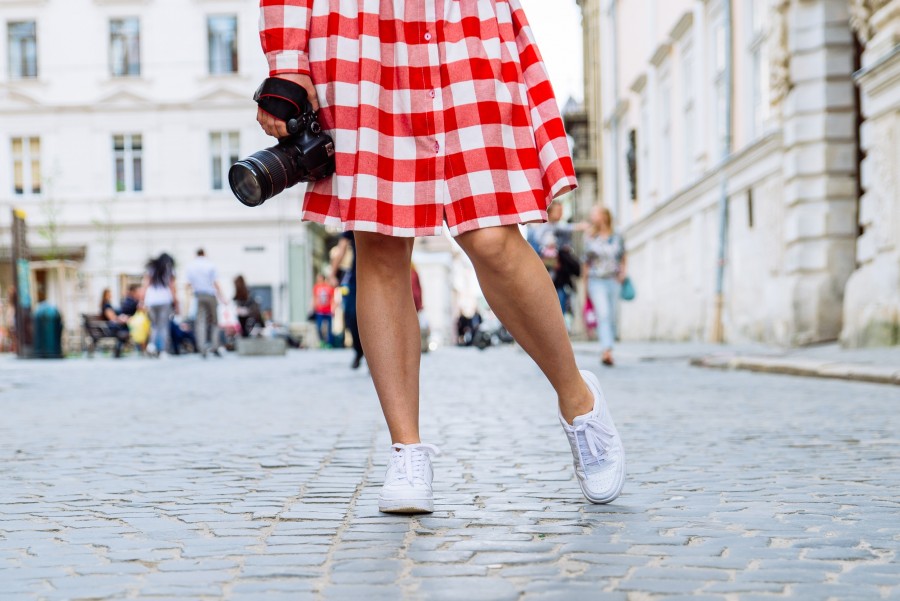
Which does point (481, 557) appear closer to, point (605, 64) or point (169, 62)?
point (605, 64)

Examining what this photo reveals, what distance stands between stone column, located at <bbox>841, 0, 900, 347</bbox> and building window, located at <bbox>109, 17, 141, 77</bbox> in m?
27.0

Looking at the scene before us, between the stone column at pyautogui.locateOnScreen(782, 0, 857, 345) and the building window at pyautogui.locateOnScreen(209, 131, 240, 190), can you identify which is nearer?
the stone column at pyautogui.locateOnScreen(782, 0, 857, 345)

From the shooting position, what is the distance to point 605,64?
3070cm

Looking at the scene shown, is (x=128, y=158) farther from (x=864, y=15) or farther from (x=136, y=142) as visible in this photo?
(x=864, y=15)

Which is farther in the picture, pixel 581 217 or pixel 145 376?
pixel 581 217

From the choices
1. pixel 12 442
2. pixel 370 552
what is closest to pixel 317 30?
pixel 370 552

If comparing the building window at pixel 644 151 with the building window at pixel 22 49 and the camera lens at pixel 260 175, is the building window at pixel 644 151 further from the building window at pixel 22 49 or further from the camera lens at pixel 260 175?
the camera lens at pixel 260 175

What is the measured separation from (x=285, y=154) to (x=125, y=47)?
3393 cm

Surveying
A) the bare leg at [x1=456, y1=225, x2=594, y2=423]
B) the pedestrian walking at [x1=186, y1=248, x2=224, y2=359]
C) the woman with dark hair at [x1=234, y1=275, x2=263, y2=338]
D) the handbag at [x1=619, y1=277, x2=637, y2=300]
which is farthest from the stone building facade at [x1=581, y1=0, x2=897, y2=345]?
the bare leg at [x1=456, y1=225, x2=594, y2=423]

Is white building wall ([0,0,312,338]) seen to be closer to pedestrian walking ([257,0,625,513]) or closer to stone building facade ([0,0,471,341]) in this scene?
stone building facade ([0,0,471,341])

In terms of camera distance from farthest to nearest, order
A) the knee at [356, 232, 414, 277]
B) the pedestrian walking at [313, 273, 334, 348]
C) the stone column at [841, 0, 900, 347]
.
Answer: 1. the pedestrian walking at [313, 273, 334, 348]
2. the stone column at [841, 0, 900, 347]
3. the knee at [356, 232, 414, 277]

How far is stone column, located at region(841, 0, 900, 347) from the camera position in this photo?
1090 cm

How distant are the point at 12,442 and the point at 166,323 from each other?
530 inches

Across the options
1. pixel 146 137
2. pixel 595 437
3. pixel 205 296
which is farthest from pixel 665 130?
pixel 595 437
